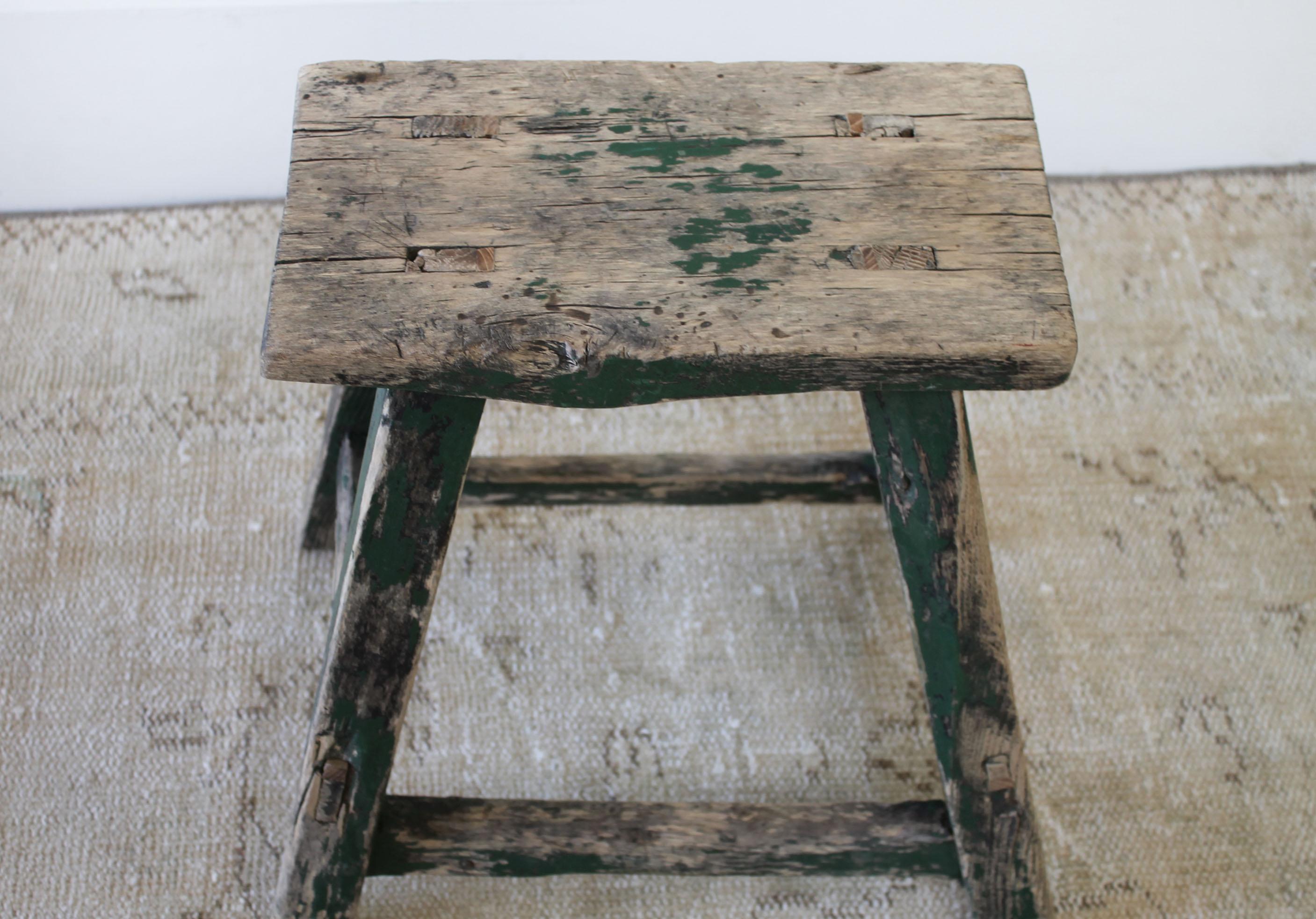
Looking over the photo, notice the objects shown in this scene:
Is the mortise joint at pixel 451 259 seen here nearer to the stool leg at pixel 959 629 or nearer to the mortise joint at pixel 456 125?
the mortise joint at pixel 456 125

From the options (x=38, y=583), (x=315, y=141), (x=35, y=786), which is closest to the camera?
(x=315, y=141)

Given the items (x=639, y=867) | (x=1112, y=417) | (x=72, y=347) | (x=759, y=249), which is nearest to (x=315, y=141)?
(x=759, y=249)

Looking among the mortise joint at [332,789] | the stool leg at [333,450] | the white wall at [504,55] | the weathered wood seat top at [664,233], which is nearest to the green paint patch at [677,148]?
the weathered wood seat top at [664,233]

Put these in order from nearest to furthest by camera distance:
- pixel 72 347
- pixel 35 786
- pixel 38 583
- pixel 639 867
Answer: pixel 639 867 → pixel 35 786 → pixel 38 583 → pixel 72 347

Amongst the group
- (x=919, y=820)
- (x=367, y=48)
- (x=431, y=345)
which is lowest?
(x=919, y=820)

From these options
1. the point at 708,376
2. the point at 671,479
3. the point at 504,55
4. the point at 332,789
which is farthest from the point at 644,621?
the point at 504,55

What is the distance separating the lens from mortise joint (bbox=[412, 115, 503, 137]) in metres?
0.79

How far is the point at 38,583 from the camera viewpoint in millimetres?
1193

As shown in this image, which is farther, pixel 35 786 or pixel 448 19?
pixel 448 19

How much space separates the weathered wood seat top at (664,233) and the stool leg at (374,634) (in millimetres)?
69

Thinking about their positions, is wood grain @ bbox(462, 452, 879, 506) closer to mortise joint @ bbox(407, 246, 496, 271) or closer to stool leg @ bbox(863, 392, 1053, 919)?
stool leg @ bbox(863, 392, 1053, 919)

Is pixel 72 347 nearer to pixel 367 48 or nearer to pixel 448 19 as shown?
pixel 367 48

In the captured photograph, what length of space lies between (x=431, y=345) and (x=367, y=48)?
3.07ft

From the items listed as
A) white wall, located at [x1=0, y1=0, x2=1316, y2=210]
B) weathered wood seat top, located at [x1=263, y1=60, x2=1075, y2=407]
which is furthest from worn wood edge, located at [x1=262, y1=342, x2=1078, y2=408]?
white wall, located at [x1=0, y1=0, x2=1316, y2=210]
